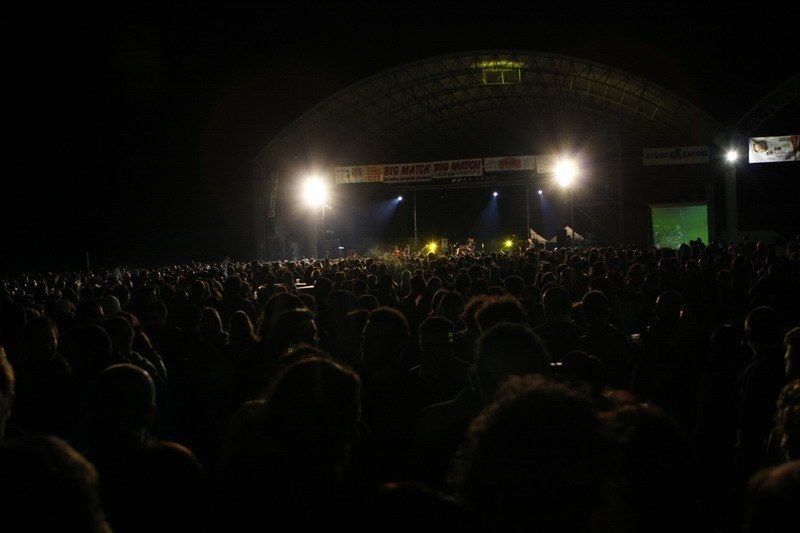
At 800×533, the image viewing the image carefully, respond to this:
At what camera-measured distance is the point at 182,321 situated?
5609mm

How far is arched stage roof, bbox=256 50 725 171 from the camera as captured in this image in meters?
28.1

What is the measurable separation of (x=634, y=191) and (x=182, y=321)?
32596 mm

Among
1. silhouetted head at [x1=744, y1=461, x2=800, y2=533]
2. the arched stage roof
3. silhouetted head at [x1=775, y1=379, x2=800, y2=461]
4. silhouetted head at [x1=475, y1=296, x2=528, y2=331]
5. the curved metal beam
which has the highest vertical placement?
the arched stage roof

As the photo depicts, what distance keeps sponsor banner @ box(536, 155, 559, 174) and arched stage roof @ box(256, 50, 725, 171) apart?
11.5 ft

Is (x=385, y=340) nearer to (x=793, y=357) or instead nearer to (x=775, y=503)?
(x=793, y=357)

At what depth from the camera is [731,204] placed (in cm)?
2756

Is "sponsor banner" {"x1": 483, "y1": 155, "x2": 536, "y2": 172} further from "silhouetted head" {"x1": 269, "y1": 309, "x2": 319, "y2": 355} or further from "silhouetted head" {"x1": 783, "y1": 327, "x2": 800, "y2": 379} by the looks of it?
"silhouetted head" {"x1": 783, "y1": 327, "x2": 800, "y2": 379}

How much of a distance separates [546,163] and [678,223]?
328 inches

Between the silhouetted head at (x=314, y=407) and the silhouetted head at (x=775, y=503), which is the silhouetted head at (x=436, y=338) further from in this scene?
the silhouetted head at (x=775, y=503)

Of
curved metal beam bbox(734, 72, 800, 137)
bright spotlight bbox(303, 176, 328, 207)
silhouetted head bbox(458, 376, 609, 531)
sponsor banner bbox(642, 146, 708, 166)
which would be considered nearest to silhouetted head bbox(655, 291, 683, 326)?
silhouetted head bbox(458, 376, 609, 531)

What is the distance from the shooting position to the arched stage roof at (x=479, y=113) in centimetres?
2809

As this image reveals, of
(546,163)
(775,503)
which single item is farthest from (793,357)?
(546,163)

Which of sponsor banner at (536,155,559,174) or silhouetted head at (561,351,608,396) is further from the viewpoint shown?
sponsor banner at (536,155,559,174)

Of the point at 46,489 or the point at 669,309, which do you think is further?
the point at 669,309
